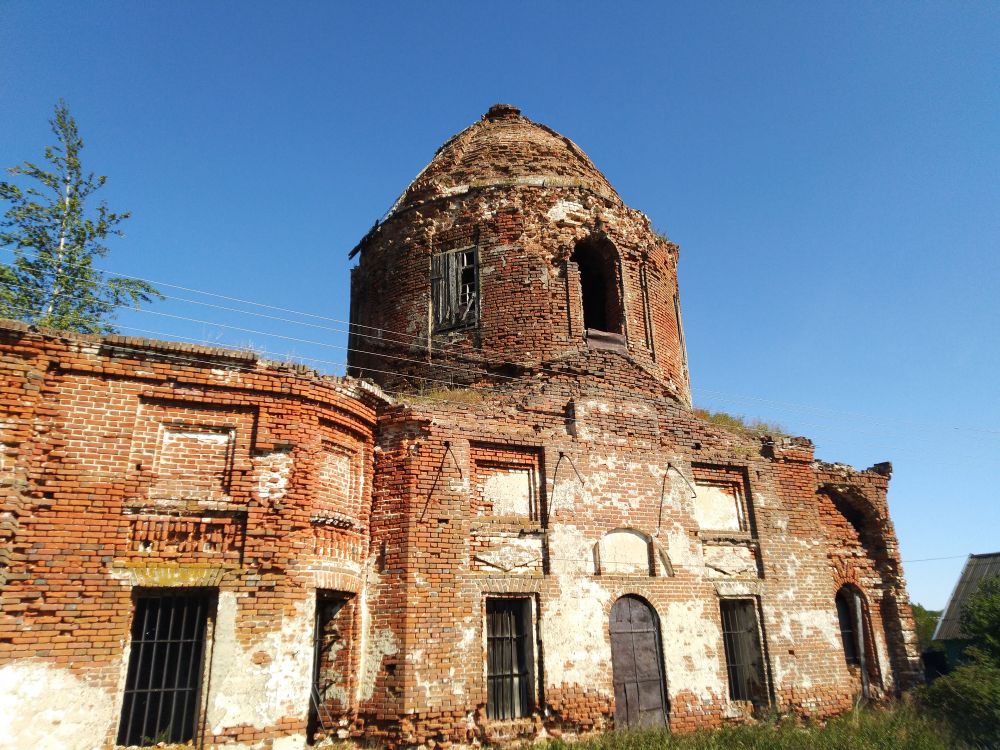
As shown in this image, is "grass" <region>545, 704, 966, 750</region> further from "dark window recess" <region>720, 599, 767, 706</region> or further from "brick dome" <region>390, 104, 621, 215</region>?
"brick dome" <region>390, 104, 621, 215</region>

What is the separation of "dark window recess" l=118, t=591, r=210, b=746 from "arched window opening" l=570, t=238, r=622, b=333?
8687mm

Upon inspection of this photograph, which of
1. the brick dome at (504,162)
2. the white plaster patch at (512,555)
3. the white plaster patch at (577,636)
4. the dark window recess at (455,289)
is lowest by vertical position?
the white plaster patch at (577,636)

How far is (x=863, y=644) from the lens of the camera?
1331 cm

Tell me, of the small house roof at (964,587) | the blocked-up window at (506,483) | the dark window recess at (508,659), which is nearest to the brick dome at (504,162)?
the blocked-up window at (506,483)

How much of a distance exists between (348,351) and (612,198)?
6.29 metres

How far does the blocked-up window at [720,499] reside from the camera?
11945 mm

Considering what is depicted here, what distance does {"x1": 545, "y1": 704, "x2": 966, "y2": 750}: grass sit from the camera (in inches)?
360

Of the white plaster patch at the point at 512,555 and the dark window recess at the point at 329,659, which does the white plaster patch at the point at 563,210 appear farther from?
the dark window recess at the point at 329,659

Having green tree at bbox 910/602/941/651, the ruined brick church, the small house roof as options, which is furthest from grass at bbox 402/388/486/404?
green tree at bbox 910/602/941/651

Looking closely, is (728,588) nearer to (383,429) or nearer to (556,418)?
(556,418)

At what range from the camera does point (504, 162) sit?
48.5 feet

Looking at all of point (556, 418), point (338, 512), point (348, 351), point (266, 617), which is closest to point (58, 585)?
point (266, 617)

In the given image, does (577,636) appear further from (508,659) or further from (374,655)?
(374,655)

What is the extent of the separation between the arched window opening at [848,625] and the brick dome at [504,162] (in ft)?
29.4
